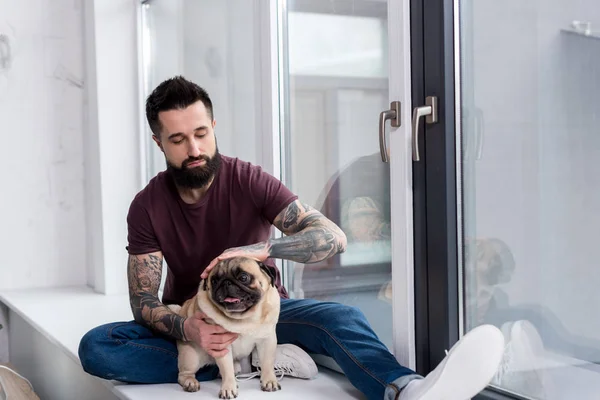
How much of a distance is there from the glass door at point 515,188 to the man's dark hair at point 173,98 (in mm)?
597

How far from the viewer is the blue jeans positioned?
169 centimetres

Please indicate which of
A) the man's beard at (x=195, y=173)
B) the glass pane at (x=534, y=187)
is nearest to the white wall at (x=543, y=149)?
the glass pane at (x=534, y=187)

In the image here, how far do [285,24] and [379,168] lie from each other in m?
0.65

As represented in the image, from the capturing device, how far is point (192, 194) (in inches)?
76.1

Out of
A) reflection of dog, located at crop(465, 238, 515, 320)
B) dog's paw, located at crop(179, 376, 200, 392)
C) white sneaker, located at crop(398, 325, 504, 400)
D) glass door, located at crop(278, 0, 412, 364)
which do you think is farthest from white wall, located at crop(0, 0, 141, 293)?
white sneaker, located at crop(398, 325, 504, 400)

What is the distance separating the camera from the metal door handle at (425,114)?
1.61 metres

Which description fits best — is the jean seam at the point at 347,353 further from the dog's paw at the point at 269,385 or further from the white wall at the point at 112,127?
the white wall at the point at 112,127

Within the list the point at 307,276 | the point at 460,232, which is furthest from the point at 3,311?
the point at 460,232

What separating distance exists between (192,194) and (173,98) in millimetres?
266

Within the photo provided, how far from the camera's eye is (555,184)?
1396 millimetres

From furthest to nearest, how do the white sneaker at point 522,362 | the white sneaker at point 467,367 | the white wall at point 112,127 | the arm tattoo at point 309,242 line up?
the white wall at point 112,127 < the arm tattoo at point 309,242 < the white sneaker at point 522,362 < the white sneaker at point 467,367

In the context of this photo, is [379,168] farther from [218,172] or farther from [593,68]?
[593,68]

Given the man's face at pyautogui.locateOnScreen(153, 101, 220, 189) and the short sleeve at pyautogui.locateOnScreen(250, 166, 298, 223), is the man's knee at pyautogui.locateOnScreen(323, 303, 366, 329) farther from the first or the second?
the man's face at pyautogui.locateOnScreen(153, 101, 220, 189)

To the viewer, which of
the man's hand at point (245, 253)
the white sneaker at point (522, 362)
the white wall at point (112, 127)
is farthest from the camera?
the white wall at point (112, 127)
